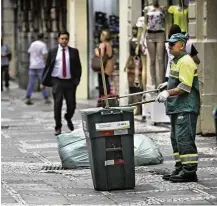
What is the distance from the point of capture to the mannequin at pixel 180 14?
17.0m

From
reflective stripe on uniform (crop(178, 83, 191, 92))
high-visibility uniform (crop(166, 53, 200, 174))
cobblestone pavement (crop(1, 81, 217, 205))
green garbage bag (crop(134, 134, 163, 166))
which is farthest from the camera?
green garbage bag (crop(134, 134, 163, 166))

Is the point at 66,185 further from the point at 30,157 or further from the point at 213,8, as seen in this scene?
the point at 213,8

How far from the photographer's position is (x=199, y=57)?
15750 millimetres

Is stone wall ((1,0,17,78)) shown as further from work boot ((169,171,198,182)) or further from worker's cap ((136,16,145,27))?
work boot ((169,171,198,182))

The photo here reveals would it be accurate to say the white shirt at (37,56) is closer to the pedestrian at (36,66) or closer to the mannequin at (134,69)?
the pedestrian at (36,66)

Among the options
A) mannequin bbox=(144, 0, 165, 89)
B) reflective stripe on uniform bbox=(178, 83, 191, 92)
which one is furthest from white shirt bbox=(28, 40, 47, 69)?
reflective stripe on uniform bbox=(178, 83, 191, 92)

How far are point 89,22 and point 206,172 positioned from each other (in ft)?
47.1

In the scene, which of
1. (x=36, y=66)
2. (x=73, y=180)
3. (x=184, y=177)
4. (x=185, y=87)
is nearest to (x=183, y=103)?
(x=185, y=87)

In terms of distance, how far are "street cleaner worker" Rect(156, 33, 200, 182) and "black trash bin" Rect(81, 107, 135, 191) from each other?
2.21 feet

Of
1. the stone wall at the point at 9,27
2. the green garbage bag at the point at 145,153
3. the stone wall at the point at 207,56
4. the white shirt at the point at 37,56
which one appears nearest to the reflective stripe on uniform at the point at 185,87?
the green garbage bag at the point at 145,153

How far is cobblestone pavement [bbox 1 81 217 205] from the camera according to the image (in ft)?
31.8

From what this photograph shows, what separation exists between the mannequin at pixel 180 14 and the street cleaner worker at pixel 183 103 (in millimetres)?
6353

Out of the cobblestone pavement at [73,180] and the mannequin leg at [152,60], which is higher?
the mannequin leg at [152,60]

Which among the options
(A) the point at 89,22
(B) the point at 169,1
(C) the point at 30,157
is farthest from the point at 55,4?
(C) the point at 30,157
